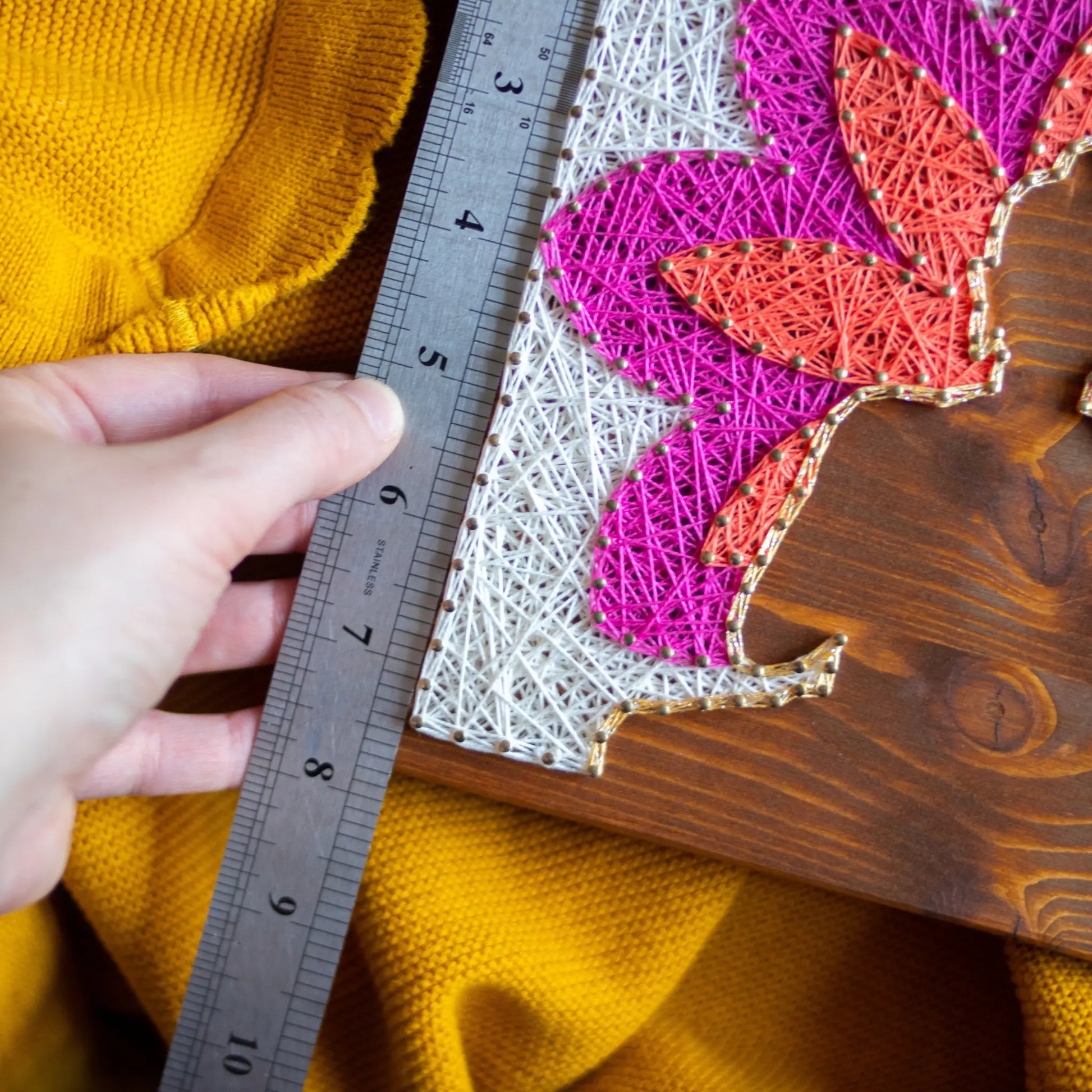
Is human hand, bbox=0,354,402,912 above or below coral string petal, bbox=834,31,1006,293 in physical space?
below

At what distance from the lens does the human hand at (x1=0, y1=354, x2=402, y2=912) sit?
0.52m

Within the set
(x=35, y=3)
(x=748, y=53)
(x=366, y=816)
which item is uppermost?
(x=748, y=53)

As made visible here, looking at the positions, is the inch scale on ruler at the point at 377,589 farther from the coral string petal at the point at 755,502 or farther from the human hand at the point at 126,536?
the coral string petal at the point at 755,502

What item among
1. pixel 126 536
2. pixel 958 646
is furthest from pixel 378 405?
pixel 958 646

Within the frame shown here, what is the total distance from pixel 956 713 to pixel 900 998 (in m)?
0.31

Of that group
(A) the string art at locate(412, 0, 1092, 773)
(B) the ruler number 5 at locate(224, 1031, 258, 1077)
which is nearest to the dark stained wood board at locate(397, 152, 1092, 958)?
(A) the string art at locate(412, 0, 1092, 773)

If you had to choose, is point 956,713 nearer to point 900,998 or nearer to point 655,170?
point 900,998

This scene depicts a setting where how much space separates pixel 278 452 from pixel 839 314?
386mm

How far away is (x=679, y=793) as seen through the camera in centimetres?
65

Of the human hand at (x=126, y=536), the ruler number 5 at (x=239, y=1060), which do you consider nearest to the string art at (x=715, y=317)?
the human hand at (x=126, y=536)

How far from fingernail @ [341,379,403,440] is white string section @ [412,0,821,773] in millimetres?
70

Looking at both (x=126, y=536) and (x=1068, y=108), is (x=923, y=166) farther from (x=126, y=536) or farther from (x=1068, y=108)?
(x=126, y=536)

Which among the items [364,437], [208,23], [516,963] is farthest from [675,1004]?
[208,23]

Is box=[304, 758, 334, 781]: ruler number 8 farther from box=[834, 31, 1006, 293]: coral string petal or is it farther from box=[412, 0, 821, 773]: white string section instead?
box=[834, 31, 1006, 293]: coral string petal
